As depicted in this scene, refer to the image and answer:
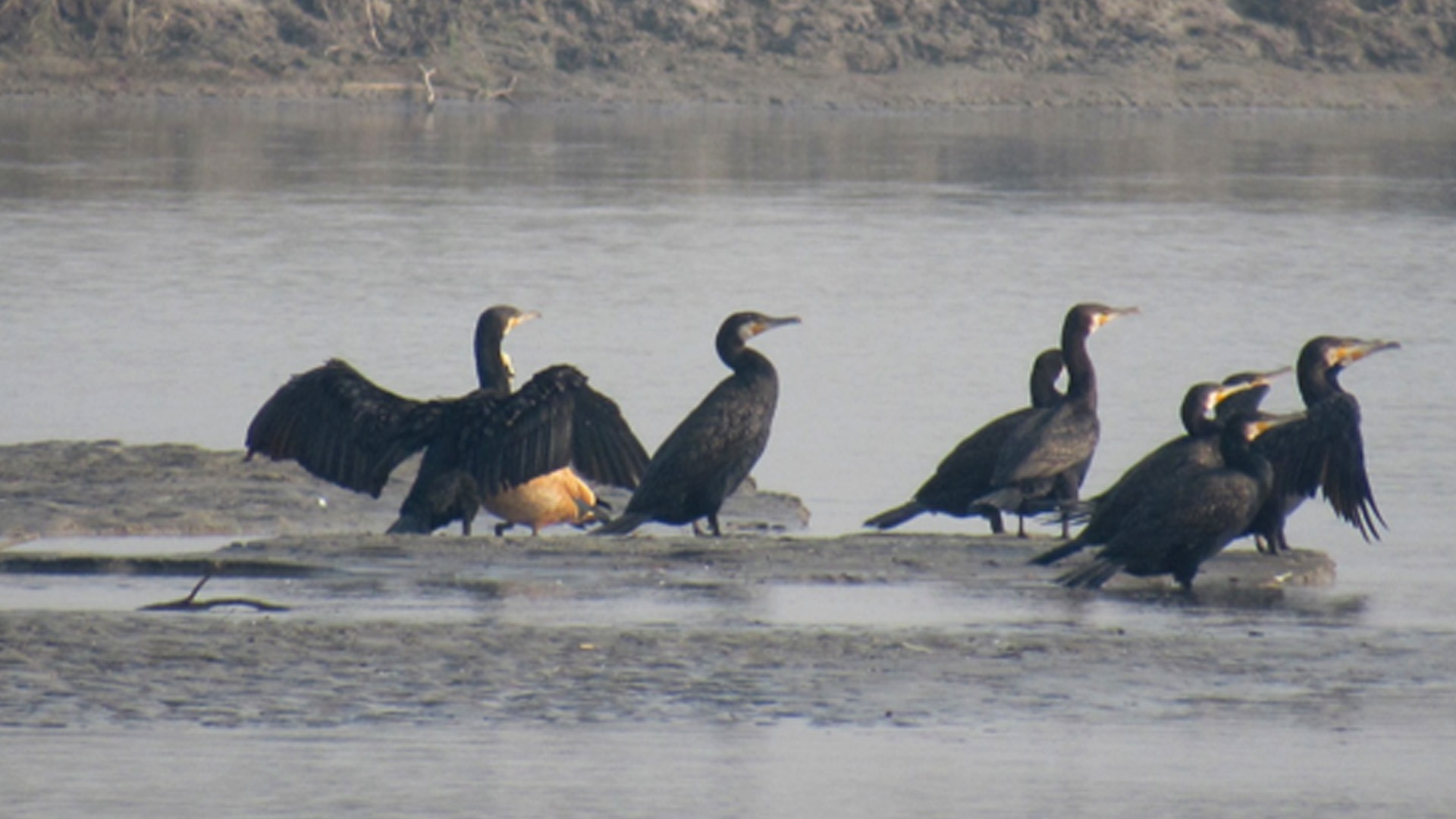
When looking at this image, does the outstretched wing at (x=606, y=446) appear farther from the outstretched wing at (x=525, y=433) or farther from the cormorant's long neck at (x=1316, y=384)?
the cormorant's long neck at (x=1316, y=384)

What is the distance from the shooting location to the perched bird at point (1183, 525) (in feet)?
29.6

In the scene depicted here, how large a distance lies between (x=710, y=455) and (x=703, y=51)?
31114mm

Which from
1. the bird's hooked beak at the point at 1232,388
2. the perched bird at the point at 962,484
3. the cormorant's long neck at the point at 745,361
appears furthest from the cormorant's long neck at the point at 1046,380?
the cormorant's long neck at the point at 745,361

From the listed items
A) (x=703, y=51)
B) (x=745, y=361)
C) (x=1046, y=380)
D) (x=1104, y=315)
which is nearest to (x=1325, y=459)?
(x=1046, y=380)

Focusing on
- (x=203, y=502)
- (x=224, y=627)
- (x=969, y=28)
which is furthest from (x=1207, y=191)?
(x=224, y=627)

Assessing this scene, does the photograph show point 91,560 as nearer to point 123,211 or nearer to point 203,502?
point 203,502

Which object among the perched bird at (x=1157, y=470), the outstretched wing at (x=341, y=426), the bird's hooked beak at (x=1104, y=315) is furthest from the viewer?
the bird's hooked beak at (x=1104, y=315)

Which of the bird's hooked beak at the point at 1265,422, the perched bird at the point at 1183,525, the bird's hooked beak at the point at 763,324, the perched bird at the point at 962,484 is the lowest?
the perched bird at the point at 962,484

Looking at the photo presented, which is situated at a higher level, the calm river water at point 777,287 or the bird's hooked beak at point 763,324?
the bird's hooked beak at point 763,324

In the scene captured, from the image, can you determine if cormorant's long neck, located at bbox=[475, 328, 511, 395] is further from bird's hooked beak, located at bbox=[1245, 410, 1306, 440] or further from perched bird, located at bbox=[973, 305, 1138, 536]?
bird's hooked beak, located at bbox=[1245, 410, 1306, 440]

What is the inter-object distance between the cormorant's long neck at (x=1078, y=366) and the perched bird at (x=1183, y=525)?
1.37m

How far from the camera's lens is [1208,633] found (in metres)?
8.11

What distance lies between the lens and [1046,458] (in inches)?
403

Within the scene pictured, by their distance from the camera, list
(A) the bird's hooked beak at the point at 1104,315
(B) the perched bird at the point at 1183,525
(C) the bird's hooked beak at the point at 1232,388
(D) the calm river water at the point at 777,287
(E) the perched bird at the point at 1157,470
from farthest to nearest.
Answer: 1. (A) the bird's hooked beak at the point at 1104,315
2. (D) the calm river water at the point at 777,287
3. (C) the bird's hooked beak at the point at 1232,388
4. (E) the perched bird at the point at 1157,470
5. (B) the perched bird at the point at 1183,525
